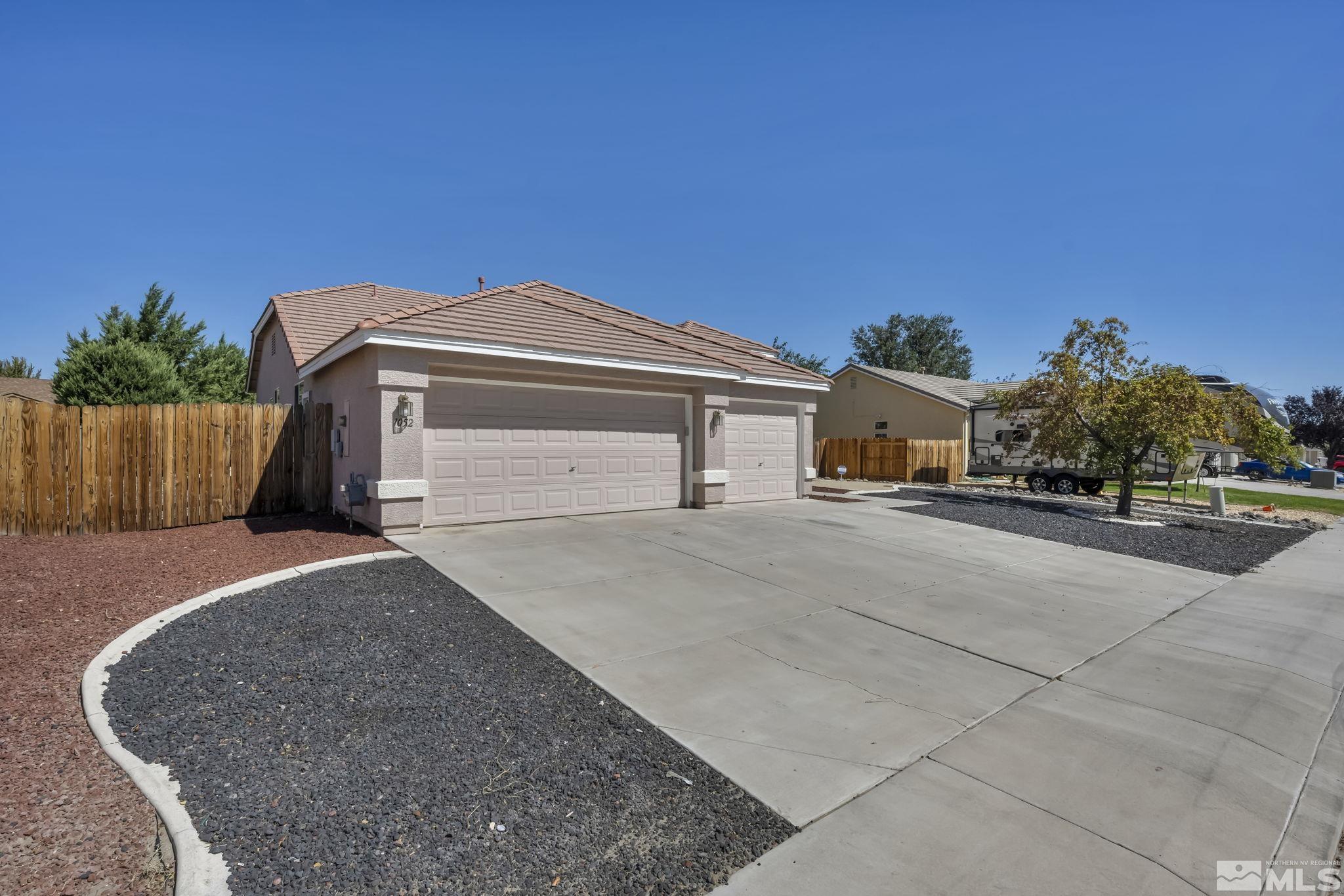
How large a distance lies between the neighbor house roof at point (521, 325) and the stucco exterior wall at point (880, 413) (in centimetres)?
1455

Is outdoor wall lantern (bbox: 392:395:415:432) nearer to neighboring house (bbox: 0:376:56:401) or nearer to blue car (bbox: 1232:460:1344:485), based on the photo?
neighboring house (bbox: 0:376:56:401)

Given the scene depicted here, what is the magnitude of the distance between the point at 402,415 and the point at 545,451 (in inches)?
97.9

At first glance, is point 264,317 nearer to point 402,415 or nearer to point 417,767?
point 402,415

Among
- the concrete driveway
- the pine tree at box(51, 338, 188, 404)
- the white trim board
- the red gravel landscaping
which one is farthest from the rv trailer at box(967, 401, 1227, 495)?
the pine tree at box(51, 338, 188, 404)

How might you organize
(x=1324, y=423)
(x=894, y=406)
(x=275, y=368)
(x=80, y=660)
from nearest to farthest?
(x=80, y=660), (x=275, y=368), (x=894, y=406), (x=1324, y=423)

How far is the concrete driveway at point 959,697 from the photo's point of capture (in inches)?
110

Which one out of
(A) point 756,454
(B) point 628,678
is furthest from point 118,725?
(A) point 756,454

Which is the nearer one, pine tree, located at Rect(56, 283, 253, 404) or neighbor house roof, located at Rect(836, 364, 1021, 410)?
pine tree, located at Rect(56, 283, 253, 404)

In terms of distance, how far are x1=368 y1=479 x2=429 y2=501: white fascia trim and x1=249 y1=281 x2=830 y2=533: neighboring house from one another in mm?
27

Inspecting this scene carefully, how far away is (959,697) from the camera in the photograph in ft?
14.0

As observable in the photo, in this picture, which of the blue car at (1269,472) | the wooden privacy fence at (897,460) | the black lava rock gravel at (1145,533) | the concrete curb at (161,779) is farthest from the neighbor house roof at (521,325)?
the blue car at (1269,472)

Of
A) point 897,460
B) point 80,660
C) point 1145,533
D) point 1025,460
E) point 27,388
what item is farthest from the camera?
point 27,388

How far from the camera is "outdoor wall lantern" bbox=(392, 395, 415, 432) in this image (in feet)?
29.9

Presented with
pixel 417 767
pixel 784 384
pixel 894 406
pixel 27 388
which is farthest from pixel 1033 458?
pixel 27 388
